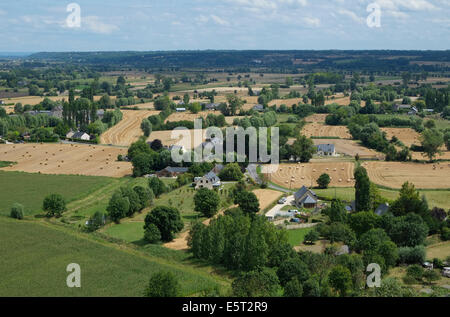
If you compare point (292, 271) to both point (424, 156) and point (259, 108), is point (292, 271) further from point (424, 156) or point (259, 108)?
point (259, 108)

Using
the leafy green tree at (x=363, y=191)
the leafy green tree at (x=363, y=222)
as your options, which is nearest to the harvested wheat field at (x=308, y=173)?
the leafy green tree at (x=363, y=191)

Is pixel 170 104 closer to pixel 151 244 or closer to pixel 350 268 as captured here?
pixel 151 244

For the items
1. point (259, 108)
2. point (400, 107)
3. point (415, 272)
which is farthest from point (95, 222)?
point (400, 107)

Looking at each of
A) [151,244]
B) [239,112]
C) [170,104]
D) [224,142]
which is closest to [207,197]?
[151,244]

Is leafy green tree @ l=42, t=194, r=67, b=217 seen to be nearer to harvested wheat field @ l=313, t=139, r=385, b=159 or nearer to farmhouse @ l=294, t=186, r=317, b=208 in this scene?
farmhouse @ l=294, t=186, r=317, b=208

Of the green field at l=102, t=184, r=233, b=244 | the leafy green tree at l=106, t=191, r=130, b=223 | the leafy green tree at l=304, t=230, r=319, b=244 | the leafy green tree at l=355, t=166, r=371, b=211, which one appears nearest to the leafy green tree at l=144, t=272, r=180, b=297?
the green field at l=102, t=184, r=233, b=244
